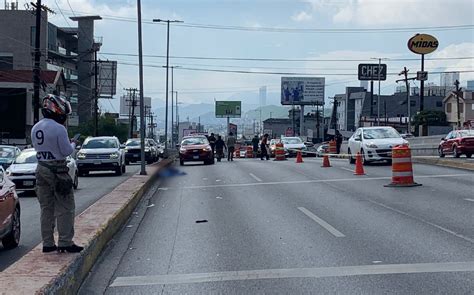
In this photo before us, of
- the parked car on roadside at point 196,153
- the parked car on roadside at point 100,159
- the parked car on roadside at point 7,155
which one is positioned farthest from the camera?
the parked car on roadside at point 196,153

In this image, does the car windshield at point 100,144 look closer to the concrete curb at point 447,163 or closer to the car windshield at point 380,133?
the car windshield at point 380,133

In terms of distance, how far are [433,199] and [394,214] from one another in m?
2.69

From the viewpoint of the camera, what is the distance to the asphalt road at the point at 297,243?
25.7 ft

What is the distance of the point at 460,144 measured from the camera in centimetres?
3341

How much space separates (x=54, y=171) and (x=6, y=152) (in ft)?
62.1

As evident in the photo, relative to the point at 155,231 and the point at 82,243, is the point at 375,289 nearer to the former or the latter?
the point at 82,243

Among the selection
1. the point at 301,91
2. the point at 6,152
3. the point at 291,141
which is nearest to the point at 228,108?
the point at 301,91

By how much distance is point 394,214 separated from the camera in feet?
43.9

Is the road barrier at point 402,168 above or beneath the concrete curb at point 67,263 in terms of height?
above

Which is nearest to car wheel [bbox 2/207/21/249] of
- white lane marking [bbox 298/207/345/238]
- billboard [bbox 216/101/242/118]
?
white lane marking [bbox 298/207/345/238]

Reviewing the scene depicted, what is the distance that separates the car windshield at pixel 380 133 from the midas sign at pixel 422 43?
1056 inches

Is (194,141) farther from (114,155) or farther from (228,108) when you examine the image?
(228,108)

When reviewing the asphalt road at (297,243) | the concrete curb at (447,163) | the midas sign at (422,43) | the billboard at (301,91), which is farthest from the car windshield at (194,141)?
the billboard at (301,91)

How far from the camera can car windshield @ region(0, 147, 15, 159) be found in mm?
25489
